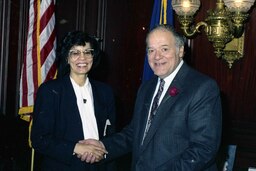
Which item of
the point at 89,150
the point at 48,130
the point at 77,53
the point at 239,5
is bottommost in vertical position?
the point at 89,150

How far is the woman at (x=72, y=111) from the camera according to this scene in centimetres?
232

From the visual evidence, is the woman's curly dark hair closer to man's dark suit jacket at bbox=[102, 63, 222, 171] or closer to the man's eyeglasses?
the man's eyeglasses

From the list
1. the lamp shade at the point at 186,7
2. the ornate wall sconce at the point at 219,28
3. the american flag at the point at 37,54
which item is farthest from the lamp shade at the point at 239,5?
the american flag at the point at 37,54

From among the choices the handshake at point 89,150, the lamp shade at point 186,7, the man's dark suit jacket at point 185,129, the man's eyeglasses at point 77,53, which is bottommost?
the handshake at point 89,150

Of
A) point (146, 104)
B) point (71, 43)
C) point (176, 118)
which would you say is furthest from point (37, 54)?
point (176, 118)

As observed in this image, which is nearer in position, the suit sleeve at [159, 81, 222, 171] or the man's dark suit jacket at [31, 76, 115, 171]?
the suit sleeve at [159, 81, 222, 171]

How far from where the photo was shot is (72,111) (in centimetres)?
242

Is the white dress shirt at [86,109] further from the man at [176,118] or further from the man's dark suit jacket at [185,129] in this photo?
the man's dark suit jacket at [185,129]

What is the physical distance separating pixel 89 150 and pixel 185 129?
2.34 feet

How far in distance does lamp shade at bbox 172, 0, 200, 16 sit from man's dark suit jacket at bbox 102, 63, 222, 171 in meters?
1.13

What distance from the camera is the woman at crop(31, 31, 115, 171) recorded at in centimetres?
232

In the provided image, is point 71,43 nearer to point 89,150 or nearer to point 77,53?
point 77,53

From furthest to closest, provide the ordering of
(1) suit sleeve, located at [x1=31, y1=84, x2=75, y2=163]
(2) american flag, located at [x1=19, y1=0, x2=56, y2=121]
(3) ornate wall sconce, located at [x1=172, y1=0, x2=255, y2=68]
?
1. (2) american flag, located at [x1=19, y1=0, x2=56, y2=121]
2. (3) ornate wall sconce, located at [x1=172, y1=0, x2=255, y2=68]
3. (1) suit sleeve, located at [x1=31, y1=84, x2=75, y2=163]

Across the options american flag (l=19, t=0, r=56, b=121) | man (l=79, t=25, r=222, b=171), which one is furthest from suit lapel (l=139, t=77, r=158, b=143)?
american flag (l=19, t=0, r=56, b=121)
